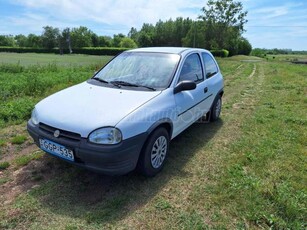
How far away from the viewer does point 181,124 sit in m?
3.81

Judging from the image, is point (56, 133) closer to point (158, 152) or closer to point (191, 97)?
point (158, 152)

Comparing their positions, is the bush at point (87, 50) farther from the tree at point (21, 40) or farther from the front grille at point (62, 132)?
the front grille at point (62, 132)

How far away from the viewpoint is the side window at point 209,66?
4.86 meters

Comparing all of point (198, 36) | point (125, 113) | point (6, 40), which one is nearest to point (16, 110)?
point (125, 113)

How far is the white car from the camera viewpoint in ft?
8.63

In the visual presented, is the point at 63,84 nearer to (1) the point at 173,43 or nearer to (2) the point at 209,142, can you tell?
(2) the point at 209,142

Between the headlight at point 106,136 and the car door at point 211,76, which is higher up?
the car door at point 211,76

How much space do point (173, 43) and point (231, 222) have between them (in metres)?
78.0

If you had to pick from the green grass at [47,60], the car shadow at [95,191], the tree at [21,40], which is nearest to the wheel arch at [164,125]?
the car shadow at [95,191]

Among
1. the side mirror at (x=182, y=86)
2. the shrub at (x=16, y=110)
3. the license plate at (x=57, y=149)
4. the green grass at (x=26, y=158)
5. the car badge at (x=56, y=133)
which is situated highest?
the side mirror at (x=182, y=86)

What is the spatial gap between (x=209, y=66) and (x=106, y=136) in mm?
3237

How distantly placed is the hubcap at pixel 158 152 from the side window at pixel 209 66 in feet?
6.79

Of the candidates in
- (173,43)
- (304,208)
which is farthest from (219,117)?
(173,43)

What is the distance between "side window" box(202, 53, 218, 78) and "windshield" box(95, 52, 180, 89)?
3.71ft
